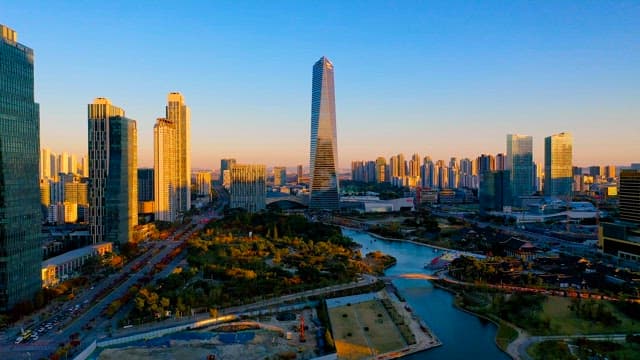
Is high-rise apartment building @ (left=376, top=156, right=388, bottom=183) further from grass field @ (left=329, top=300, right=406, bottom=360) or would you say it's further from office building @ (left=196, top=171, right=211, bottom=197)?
grass field @ (left=329, top=300, right=406, bottom=360)

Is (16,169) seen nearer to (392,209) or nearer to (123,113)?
(123,113)

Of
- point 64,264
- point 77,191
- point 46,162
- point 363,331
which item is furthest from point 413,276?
point 46,162

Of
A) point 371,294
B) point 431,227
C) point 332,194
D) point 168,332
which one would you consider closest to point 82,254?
point 168,332

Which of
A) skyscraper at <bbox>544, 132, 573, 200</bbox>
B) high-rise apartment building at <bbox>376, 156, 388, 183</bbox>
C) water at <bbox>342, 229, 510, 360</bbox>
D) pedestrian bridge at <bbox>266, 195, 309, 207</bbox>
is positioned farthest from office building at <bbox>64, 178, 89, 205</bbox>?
high-rise apartment building at <bbox>376, 156, 388, 183</bbox>

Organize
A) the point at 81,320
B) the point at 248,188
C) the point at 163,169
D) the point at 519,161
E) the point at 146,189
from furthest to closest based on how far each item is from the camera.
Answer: the point at 519,161 < the point at 248,188 < the point at 146,189 < the point at 163,169 < the point at 81,320

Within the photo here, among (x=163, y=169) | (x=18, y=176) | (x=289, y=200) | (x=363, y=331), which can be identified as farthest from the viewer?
(x=289, y=200)

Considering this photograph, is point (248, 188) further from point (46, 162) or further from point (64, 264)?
point (64, 264)
